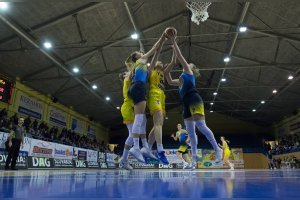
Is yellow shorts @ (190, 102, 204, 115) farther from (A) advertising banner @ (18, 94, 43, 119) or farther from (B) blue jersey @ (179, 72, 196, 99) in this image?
(A) advertising banner @ (18, 94, 43, 119)

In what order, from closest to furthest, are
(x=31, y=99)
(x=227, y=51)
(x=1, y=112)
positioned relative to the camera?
1. (x=1, y=112)
2. (x=227, y=51)
3. (x=31, y=99)

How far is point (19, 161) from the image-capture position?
10703mm

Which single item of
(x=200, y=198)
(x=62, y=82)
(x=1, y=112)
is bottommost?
(x=200, y=198)

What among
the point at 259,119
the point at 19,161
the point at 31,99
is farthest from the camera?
the point at 259,119

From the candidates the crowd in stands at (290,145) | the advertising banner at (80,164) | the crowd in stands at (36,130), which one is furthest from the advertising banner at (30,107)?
the crowd in stands at (290,145)

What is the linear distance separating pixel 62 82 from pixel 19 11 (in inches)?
351

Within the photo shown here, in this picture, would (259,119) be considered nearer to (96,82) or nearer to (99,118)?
(99,118)

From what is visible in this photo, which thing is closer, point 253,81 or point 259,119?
point 253,81

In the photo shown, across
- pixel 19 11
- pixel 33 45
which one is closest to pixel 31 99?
pixel 33 45

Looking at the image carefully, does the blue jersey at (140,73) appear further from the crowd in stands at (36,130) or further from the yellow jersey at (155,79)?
the crowd in stands at (36,130)

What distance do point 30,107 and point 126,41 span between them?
30.3 ft

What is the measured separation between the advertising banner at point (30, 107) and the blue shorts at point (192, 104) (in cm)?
1616

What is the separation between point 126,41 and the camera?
49.1 ft

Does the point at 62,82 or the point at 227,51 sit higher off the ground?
the point at 227,51
